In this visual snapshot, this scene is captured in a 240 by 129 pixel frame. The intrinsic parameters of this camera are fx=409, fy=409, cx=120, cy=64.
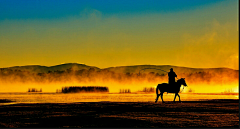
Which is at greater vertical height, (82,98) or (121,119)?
(82,98)

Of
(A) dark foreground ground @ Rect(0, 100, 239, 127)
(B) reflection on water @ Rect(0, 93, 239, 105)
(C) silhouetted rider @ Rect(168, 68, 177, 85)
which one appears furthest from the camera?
(B) reflection on water @ Rect(0, 93, 239, 105)

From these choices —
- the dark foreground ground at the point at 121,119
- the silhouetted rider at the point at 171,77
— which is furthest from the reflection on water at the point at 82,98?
the dark foreground ground at the point at 121,119

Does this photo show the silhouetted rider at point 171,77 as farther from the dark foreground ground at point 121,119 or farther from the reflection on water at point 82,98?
the dark foreground ground at point 121,119

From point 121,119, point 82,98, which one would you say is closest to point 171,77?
point 82,98

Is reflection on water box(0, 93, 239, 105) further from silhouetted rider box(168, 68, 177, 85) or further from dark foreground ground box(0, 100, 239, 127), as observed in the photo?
dark foreground ground box(0, 100, 239, 127)

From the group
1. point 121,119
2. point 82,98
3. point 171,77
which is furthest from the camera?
point 82,98

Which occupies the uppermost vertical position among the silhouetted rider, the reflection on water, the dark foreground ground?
the silhouetted rider

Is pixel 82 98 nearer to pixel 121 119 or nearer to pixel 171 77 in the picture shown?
pixel 171 77

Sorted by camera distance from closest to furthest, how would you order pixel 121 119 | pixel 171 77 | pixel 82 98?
pixel 121 119 < pixel 171 77 < pixel 82 98

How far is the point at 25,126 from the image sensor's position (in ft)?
63.0

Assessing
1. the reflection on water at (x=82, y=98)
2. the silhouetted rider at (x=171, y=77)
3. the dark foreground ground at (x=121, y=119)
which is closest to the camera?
the dark foreground ground at (x=121, y=119)

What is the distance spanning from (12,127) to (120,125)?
16.4ft

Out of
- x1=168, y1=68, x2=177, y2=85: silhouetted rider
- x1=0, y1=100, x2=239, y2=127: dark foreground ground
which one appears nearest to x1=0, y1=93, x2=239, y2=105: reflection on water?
x1=168, y1=68, x2=177, y2=85: silhouetted rider

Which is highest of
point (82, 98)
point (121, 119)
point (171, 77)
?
point (171, 77)
